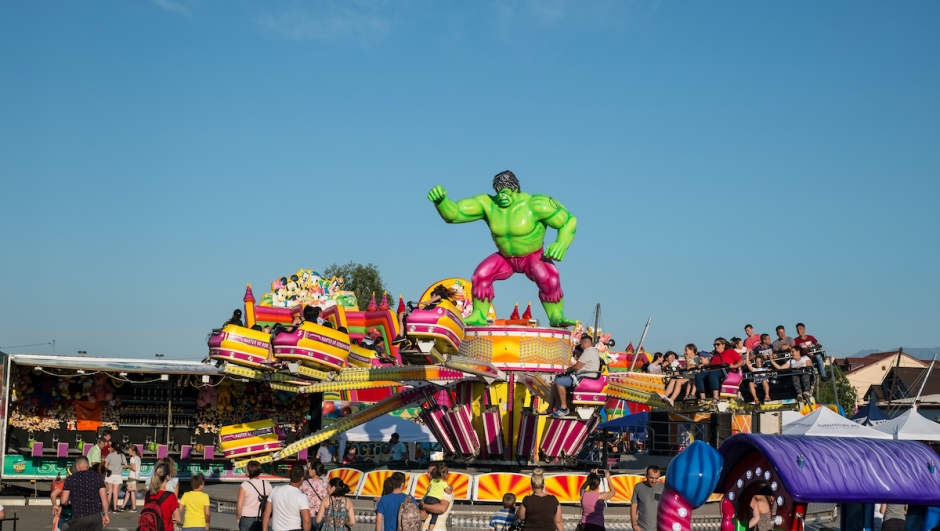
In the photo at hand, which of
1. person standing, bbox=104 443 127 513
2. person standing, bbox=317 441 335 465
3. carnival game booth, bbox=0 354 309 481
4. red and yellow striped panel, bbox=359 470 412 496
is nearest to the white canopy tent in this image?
carnival game booth, bbox=0 354 309 481

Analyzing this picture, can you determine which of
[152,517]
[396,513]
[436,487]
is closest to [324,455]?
[436,487]

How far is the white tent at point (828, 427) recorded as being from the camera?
19.2 m

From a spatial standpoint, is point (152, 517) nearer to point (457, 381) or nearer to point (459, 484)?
point (459, 484)

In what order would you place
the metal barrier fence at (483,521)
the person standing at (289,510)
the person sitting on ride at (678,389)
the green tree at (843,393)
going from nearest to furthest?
the person standing at (289,510), the metal barrier fence at (483,521), the person sitting on ride at (678,389), the green tree at (843,393)

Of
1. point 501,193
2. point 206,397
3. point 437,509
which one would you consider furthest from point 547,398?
point 206,397

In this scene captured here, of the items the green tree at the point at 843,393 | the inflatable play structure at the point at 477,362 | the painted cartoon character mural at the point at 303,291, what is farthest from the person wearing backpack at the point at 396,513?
the green tree at the point at 843,393

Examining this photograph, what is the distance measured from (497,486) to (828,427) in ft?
22.3

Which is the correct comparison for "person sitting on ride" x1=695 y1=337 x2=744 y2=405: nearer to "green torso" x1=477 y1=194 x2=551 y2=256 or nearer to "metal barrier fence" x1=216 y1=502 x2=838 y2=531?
"metal barrier fence" x1=216 y1=502 x2=838 y2=531

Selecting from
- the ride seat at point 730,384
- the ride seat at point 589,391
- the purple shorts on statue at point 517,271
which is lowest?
the ride seat at point 589,391

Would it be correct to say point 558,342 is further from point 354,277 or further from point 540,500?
point 354,277

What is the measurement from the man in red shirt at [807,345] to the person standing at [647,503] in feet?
24.5

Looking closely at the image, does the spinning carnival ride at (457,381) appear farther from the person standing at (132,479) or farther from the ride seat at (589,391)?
the person standing at (132,479)

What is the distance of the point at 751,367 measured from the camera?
57.6ft

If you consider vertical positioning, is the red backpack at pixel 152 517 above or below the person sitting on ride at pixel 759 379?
below
